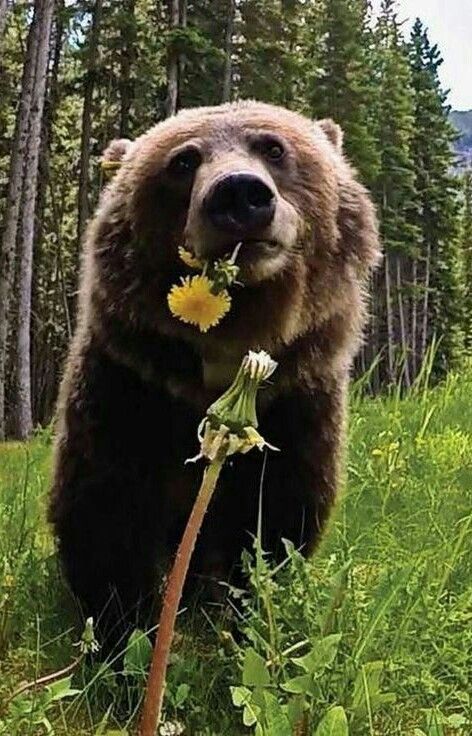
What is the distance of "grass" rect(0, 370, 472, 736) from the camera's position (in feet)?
7.06

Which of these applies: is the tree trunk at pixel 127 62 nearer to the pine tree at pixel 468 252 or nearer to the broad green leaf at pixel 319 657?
the broad green leaf at pixel 319 657

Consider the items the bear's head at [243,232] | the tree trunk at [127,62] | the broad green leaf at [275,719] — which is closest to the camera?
the broad green leaf at [275,719]

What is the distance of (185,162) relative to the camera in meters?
3.04

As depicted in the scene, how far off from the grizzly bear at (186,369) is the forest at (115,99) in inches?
593

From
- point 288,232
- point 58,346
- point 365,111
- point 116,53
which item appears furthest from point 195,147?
point 365,111

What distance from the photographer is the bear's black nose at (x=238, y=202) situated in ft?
8.22

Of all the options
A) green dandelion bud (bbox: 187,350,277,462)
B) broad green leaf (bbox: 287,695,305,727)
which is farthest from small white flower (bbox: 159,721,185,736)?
green dandelion bud (bbox: 187,350,277,462)

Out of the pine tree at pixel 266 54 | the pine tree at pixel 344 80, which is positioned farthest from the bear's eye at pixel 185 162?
→ the pine tree at pixel 344 80

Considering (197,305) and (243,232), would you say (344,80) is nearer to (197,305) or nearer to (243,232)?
(243,232)

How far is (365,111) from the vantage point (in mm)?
35406

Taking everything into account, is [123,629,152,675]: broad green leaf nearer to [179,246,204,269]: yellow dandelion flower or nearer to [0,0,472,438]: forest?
[179,246,204,269]: yellow dandelion flower

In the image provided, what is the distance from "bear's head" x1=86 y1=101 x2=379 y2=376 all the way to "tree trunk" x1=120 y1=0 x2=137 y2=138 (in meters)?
23.4

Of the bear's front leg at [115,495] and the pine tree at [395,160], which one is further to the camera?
the pine tree at [395,160]

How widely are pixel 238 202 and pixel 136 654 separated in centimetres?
107
